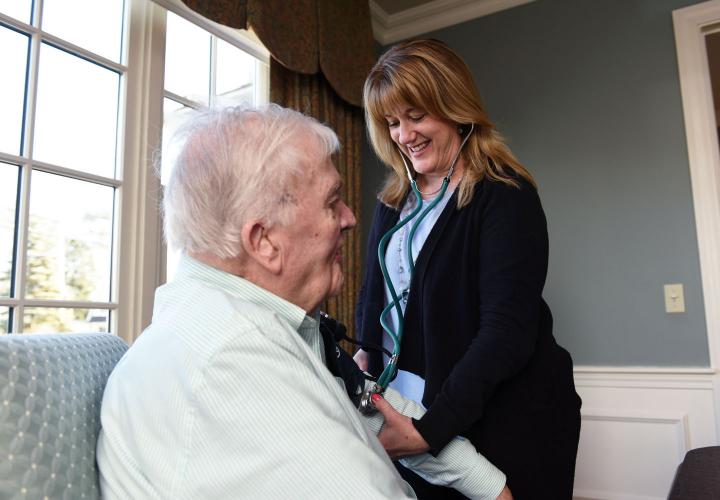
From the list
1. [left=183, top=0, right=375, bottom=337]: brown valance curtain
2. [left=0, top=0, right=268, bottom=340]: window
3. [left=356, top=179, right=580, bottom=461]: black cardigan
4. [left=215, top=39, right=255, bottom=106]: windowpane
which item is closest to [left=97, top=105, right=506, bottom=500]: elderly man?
[left=356, top=179, right=580, bottom=461]: black cardigan

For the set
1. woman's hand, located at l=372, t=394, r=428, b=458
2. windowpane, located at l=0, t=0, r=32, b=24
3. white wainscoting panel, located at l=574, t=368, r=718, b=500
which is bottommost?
white wainscoting panel, located at l=574, t=368, r=718, b=500

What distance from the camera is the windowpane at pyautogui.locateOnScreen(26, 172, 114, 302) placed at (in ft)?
5.87

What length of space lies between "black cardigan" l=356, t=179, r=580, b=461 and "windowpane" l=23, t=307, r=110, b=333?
45.4 inches

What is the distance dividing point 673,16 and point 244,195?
259cm

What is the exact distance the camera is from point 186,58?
2.36 metres

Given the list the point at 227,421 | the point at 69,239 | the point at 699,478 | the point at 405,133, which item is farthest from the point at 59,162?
the point at 699,478

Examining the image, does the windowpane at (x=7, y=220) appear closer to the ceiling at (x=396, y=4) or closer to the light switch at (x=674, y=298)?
the ceiling at (x=396, y=4)

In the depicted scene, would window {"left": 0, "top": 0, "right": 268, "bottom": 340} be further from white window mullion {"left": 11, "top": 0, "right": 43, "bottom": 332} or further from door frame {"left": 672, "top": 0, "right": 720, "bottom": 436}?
door frame {"left": 672, "top": 0, "right": 720, "bottom": 436}

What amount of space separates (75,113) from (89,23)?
32 cm

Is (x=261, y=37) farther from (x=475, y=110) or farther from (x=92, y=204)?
(x=475, y=110)

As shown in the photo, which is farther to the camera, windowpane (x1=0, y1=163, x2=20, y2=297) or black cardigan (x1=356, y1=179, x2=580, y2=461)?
windowpane (x1=0, y1=163, x2=20, y2=297)

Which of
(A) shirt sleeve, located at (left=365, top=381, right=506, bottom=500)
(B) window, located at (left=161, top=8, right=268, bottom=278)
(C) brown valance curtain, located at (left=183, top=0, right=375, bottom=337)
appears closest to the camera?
(A) shirt sleeve, located at (left=365, top=381, right=506, bottom=500)

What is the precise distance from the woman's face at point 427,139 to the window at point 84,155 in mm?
556

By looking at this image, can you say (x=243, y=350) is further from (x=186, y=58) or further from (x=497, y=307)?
(x=186, y=58)
